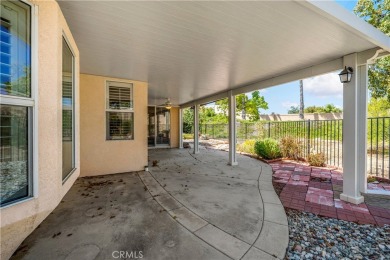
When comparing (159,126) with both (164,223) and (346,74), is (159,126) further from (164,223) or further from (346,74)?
(346,74)

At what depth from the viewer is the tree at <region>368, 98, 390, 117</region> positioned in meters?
8.77

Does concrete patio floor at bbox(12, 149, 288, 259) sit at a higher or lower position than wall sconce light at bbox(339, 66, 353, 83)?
lower

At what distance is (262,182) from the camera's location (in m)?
A: 4.57

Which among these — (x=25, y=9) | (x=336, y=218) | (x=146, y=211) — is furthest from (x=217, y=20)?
(x=336, y=218)

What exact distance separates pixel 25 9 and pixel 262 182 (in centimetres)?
515

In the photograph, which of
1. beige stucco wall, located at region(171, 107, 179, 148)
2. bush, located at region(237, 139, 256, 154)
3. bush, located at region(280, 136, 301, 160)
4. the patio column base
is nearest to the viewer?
the patio column base

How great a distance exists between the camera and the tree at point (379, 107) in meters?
8.77

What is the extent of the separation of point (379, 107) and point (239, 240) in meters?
11.8

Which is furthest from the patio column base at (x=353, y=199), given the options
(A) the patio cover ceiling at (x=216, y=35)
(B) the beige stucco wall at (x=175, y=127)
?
(B) the beige stucco wall at (x=175, y=127)

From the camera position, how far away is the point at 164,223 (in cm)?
255

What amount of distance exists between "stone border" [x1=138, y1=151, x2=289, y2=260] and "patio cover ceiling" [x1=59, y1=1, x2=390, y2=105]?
2832 mm

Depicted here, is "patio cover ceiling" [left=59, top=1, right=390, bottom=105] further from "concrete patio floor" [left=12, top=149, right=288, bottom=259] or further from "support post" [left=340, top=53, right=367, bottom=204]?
"concrete patio floor" [left=12, top=149, right=288, bottom=259]

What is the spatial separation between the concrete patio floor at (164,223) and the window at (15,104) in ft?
3.04

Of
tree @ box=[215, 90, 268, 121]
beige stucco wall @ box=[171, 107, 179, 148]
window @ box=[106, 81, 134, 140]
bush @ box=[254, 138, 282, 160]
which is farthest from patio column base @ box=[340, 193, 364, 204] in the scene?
tree @ box=[215, 90, 268, 121]
